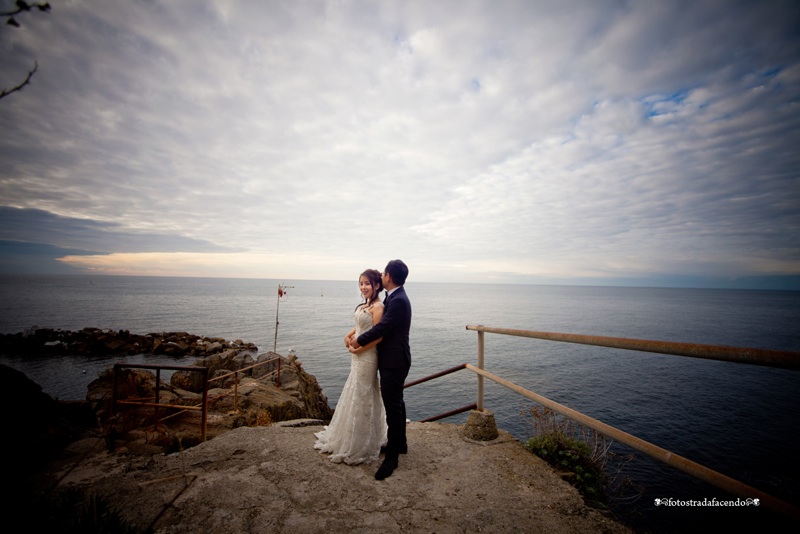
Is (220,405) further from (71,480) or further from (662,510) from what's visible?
(662,510)

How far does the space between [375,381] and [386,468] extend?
0.94 m

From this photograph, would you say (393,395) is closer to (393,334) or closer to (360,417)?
(360,417)

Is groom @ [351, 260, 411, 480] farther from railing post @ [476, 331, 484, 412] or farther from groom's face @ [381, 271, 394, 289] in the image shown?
railing post @ [476, 331, 484, 412]

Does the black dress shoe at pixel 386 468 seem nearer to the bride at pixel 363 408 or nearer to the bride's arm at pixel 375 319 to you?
the bride at pixel 363 408

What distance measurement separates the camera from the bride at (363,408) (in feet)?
12.4

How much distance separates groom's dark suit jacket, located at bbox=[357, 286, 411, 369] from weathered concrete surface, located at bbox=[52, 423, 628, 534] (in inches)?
45.1

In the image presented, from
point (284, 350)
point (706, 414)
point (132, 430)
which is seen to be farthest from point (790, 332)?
point (132, 430)

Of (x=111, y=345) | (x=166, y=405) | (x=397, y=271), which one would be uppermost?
(x=397, y=271)

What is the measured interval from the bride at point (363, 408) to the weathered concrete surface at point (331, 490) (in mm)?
182

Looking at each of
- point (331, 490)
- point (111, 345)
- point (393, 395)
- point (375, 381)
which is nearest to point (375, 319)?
point (375, 381)

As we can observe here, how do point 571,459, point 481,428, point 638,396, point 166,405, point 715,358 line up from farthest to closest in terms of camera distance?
point 638,396 → point 166,405 → point 481,428 → point 571,459 → point 715,358

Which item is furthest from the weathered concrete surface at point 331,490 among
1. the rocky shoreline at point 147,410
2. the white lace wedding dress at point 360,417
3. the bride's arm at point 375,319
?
the bride's arm at point 375,319

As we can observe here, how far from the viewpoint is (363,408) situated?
393 centimetres

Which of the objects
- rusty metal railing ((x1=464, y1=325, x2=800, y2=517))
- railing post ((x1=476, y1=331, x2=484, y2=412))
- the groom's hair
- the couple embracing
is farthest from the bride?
rusty metal railing ((x1=464, y1=325, x2=800, y2=517))
